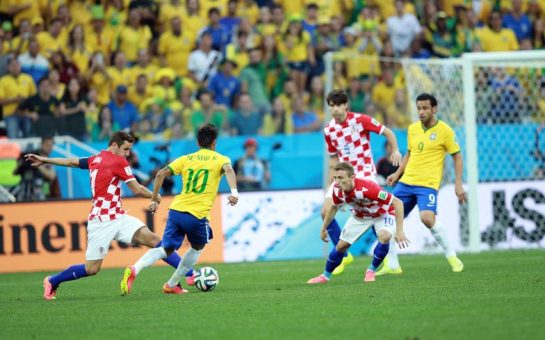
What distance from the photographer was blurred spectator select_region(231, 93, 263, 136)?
61.7 feet

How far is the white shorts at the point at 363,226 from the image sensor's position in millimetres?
11867

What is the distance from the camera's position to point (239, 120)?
18.9 metres

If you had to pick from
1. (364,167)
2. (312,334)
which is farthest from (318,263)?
(312,334)

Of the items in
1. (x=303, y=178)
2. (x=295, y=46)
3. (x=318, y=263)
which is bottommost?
(x=318, y=263)

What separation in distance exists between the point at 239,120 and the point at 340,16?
14.6 feet

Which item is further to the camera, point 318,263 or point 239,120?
point 239,120

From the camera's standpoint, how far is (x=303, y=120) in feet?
63.9

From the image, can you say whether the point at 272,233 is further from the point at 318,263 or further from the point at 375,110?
Result: the point at 375,110

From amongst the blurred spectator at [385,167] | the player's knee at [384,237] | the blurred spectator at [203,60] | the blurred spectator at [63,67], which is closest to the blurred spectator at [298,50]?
the blurred spectator at [203,60]

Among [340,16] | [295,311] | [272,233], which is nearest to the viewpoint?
[295,311]

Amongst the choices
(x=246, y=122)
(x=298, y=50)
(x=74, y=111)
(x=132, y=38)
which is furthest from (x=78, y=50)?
(x=298, y=50)

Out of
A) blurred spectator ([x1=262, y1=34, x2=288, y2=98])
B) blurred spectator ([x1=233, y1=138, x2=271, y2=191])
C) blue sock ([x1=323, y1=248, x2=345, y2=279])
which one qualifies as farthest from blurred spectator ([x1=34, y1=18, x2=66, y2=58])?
blue sock ([x1=323, y1=248, x2=345, y2=279])

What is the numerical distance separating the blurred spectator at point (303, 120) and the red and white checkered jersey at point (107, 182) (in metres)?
8.16

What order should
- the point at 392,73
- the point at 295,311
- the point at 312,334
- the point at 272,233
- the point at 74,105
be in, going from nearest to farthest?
the point at 312,334
the point at 295,311
the point at 272,233
the point at 74,105
the point at 392,73
